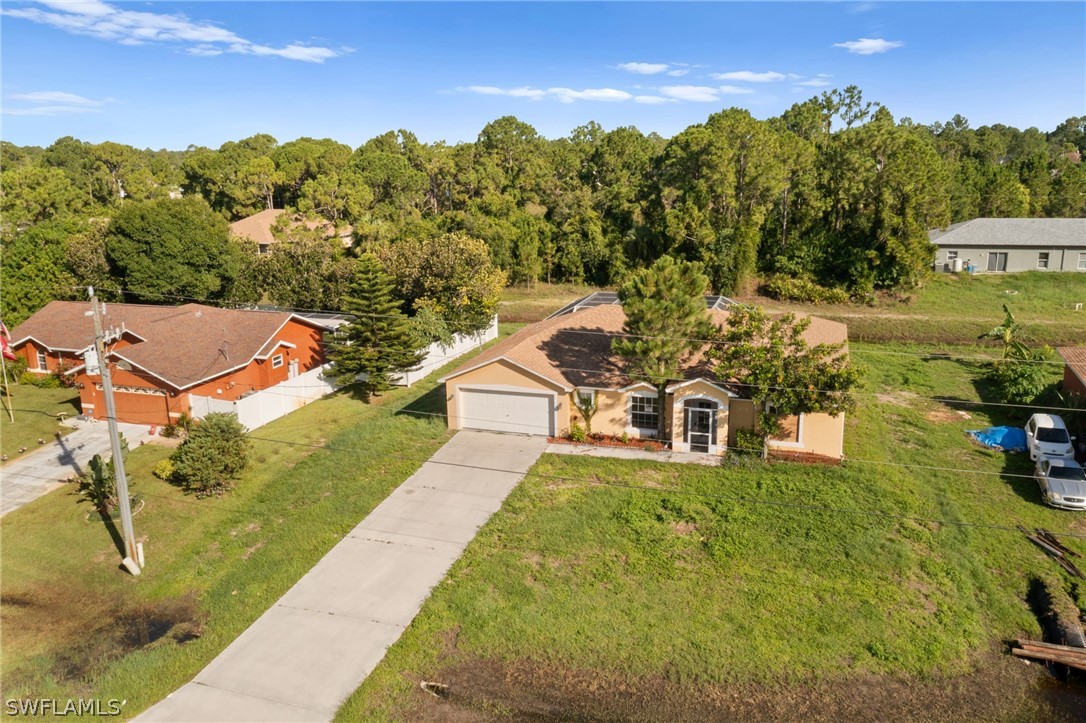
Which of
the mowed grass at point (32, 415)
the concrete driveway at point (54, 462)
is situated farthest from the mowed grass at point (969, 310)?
the mowed grass at point (32, 415)

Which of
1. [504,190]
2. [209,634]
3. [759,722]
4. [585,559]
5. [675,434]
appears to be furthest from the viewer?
[504,190]

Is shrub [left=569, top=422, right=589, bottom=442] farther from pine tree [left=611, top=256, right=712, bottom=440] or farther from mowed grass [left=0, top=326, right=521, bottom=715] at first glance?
mowed grass [left=0, top=326, right=521, bottom=715]

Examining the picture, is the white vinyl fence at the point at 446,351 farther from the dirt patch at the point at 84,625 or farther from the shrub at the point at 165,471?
the dirt patch at the point at 84,625

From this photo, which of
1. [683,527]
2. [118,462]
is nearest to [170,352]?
[118,462]

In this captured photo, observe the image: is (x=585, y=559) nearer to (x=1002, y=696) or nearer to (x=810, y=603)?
(x=810, y=603)

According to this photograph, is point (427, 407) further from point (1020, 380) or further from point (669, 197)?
point (669, 197)

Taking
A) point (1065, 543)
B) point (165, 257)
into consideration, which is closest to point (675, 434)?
point (1065, 543)
